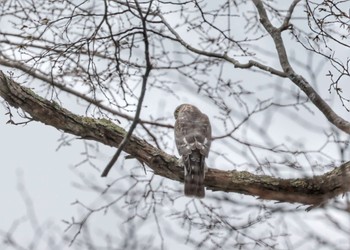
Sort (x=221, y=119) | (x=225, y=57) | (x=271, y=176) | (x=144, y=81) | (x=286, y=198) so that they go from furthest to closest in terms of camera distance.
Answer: (x=221, y=119) → (x=225, y=57) → (x=271, y=176) → (x=286, y=198) → (x=144, y=81)

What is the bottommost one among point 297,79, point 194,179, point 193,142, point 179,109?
point 194,179

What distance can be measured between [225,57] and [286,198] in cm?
183

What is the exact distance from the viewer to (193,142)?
19.6ft

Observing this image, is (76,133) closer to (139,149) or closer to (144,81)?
(139,149)

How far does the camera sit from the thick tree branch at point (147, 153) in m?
5.07

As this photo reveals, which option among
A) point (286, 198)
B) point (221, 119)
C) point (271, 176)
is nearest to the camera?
point (286, 198)

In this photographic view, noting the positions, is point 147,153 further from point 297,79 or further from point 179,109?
point 179,109

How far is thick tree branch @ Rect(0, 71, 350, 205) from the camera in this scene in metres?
5.07

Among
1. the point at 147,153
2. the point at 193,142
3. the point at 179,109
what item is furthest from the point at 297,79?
the point at 179,109

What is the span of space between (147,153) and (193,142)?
77 centimetres

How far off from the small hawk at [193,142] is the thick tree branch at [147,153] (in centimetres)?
10

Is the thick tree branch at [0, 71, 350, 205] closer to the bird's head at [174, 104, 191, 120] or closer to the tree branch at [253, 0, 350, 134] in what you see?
the tree branch at [253, 0, 350, 134]

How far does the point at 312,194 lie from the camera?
16.5 feet

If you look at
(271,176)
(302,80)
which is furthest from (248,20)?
(271,176)
